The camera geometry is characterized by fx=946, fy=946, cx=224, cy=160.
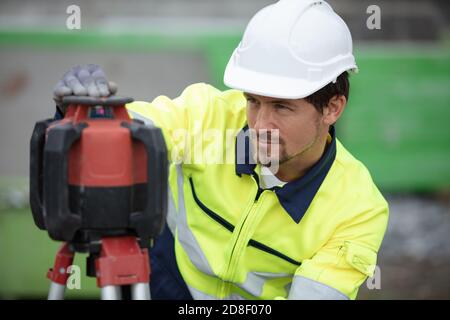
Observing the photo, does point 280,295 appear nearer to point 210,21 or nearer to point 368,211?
point 368,211

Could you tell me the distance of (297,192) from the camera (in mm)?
3525

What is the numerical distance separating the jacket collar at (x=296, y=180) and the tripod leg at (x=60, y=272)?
901 millimetres

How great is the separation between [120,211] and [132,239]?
106 mm

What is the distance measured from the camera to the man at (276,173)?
3.33 meters

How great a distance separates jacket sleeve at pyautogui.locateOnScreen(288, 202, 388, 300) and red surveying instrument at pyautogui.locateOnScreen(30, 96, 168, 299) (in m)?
0.86

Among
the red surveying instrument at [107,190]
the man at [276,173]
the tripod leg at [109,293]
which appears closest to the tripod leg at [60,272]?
the red surveying instrument at [107,190]

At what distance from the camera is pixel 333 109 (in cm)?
358

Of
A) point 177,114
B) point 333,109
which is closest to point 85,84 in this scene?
point 177,114

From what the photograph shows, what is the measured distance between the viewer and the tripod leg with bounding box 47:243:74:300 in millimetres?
A: 2869

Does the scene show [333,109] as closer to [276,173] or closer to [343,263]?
[276,173]

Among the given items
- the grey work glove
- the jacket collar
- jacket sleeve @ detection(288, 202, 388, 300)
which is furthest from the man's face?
the grey work glove

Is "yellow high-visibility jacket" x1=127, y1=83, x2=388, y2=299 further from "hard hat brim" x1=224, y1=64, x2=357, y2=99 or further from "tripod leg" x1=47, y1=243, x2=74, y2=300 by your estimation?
"tripod leg" x1=47, y1=243, x2=74, y2=300

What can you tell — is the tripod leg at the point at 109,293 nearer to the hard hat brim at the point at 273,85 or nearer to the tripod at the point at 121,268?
the tripod at the point at 121,268
